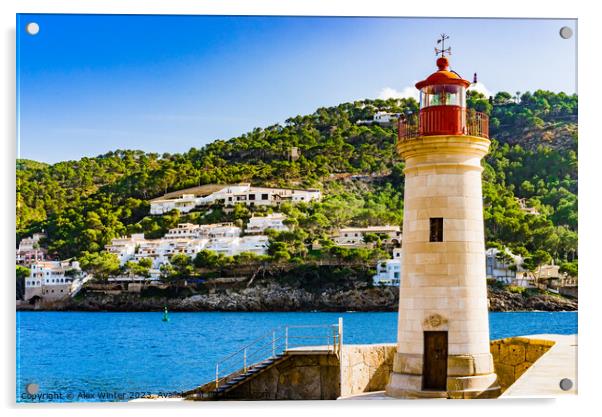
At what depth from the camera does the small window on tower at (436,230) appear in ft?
28.4

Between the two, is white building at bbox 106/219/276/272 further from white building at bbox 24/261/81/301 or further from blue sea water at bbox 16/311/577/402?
blue sea water at bbox 16/311/577/402

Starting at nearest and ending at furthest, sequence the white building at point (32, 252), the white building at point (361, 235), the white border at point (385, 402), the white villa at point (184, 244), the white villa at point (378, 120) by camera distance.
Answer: the white border at point (385, 402)
the white building at point (32, 252)
the white villa at point (378, 120)
the white building at point (361, 235)
the white villa at point (184, 244)

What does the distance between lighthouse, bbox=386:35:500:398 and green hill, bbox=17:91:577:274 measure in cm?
1906

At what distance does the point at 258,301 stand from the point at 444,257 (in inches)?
2175

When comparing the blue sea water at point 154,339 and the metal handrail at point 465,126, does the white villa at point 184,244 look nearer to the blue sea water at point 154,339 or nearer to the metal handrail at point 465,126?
the blue sea water at point 154,339

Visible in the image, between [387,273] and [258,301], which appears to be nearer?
[387,273]

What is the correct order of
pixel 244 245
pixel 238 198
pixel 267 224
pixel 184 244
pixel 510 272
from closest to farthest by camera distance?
pixel 510 272 → pixel 244 245 → pixel 238 198 → pixel 267 224 → pixel 184 244

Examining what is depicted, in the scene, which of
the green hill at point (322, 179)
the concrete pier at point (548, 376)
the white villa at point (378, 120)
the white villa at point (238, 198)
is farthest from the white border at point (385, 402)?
the white villa at point (238, 198)

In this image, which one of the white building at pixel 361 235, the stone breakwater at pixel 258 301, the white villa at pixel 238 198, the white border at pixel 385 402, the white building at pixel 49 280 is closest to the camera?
the white border at pixel 385 402

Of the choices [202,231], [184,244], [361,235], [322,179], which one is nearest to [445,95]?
[361,235]

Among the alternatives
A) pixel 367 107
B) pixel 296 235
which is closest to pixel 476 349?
pixel 367 107

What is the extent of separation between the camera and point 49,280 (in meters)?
56.8

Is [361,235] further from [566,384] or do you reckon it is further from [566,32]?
[566,384]

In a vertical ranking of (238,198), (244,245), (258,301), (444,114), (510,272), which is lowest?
(258,301)
